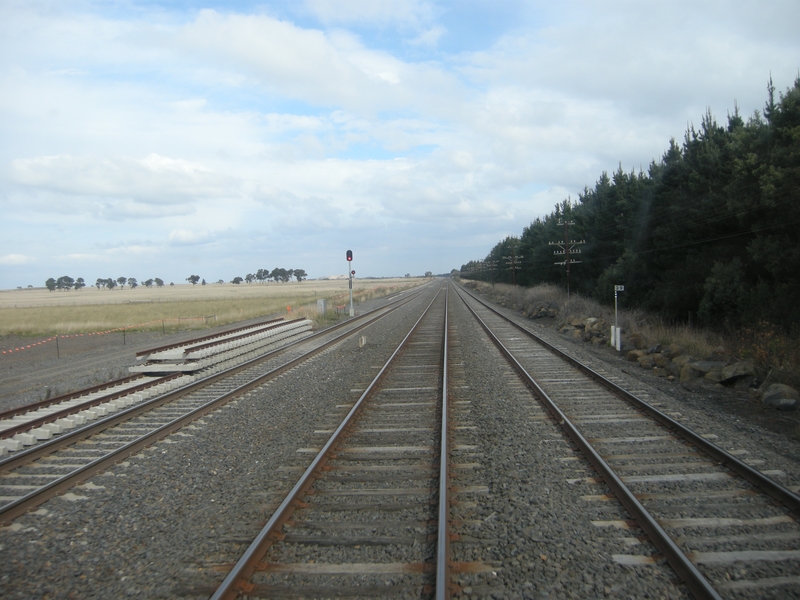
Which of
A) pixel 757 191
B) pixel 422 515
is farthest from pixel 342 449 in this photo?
pixel 757 191

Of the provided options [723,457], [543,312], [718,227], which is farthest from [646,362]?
[543,312]

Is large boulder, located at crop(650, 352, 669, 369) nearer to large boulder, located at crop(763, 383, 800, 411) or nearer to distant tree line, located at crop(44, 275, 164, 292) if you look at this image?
large boulder, located at crop(763, 383, 800, 411)

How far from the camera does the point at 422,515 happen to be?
189 inches

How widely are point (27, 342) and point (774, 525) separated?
33.2m

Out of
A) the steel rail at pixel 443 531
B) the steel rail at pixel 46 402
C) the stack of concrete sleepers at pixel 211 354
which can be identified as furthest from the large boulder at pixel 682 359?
the steel rail at pixel 46 402

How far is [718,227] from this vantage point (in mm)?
24844

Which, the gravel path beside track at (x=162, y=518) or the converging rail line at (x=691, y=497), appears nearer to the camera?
the converging rail line at (x=691, y=497)

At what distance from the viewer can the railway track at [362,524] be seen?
3.77 m

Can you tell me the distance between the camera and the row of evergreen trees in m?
19.0

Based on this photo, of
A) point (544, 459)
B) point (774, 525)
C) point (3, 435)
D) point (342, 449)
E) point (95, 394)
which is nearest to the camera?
point (774, 525)

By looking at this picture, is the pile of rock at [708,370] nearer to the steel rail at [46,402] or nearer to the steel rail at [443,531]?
the steel rail at [443,531]

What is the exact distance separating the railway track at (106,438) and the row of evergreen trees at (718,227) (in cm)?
1771

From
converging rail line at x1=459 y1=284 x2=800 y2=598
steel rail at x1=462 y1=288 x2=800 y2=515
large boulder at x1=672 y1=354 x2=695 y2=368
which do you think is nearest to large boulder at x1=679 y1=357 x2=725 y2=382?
large boulder at x1=672 y1=354 x2=695 y2=368

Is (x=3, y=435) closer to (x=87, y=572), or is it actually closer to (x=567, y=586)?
→ (x=87, y=572)
